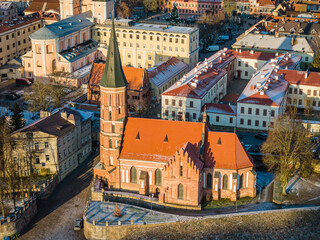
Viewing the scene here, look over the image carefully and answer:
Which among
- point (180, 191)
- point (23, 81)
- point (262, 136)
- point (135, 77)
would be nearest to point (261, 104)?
point (262, 136)

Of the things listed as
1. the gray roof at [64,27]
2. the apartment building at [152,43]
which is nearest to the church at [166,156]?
the gray roof at [64,27]

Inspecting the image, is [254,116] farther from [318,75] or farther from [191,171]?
[191,171]

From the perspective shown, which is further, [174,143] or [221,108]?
[221,108]

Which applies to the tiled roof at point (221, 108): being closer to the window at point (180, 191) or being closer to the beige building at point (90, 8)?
the window at point (180, 191)

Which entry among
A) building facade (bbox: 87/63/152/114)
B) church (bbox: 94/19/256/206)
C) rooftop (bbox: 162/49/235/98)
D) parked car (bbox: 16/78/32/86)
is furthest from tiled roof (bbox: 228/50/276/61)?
church (bbox: 94/19/256/206)

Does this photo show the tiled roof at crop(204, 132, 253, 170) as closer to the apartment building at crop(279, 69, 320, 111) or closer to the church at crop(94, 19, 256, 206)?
the church at crop(94, 19, 256, 206)

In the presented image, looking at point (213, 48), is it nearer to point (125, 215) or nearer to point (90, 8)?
point (90, 8)

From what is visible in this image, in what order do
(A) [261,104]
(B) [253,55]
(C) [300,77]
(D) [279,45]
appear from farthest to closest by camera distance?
1. (D) [279,45]
2. (B) [253,55]
3. (C) [300,77]
4. (A) [261,104]
